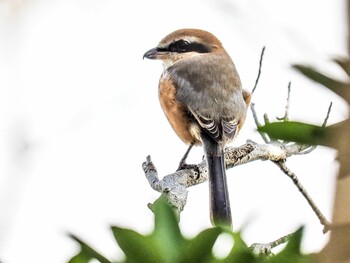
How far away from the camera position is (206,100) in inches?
191

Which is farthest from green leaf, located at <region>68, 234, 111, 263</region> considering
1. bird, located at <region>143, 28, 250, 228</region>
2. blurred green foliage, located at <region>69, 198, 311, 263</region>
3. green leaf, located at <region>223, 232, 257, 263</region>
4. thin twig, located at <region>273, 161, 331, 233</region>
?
bird, located at <region>143, 28, 250, 228</region>

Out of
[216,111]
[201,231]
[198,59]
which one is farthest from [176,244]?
[198,59]

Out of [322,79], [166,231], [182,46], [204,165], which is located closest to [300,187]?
[204,165]

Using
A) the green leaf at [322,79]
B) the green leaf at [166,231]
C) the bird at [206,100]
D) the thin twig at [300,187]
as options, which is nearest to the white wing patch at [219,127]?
the bird at [206,100]

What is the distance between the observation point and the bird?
447 centimetres

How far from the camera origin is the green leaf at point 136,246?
76cm

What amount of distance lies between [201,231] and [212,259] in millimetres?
35

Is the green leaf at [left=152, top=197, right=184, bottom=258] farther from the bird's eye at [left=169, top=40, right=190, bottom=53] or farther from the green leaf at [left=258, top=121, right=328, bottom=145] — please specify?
the bird's eye at [left=169, top=40, right=190, bottom=53]

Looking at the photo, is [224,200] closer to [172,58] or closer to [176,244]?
[172,58]

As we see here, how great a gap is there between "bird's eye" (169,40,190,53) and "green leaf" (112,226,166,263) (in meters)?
4.92

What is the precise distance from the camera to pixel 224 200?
3832mm

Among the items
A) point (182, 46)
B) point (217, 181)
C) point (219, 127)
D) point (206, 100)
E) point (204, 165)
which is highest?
point (182, 46)

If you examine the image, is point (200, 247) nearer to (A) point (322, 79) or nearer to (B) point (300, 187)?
(A) point (322, 79)

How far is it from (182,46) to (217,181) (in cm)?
188
